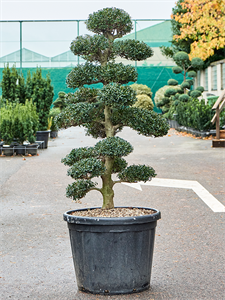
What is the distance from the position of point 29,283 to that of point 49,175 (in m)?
5.96

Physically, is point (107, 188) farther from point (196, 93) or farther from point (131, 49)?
point (196, 93)

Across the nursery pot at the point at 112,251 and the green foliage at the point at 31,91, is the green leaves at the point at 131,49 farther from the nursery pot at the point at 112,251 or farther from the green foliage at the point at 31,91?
the green foliage at the point at 31,91

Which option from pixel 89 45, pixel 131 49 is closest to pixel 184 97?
pixel 131 49

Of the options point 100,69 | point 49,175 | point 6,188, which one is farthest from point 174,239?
point 49,175

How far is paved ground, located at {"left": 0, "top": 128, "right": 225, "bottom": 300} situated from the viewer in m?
3.39

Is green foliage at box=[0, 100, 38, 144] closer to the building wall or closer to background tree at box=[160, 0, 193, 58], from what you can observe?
the building wall

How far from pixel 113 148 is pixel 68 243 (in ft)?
5.43

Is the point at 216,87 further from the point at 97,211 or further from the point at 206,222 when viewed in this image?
the point at 97,211

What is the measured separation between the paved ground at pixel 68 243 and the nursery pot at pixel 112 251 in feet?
0.35

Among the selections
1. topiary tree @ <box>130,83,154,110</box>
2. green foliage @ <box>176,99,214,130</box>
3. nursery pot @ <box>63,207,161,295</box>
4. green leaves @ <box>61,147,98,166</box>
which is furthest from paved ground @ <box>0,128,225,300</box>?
topiary tree @ <box>130,83,154,110</box>

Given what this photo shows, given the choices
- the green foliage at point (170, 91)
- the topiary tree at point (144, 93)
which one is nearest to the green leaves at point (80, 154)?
the green foliage at point (170, 91)

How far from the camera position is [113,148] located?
3.39 m

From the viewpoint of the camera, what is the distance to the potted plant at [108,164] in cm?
312

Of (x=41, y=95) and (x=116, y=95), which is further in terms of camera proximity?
(x=41, y=95)
